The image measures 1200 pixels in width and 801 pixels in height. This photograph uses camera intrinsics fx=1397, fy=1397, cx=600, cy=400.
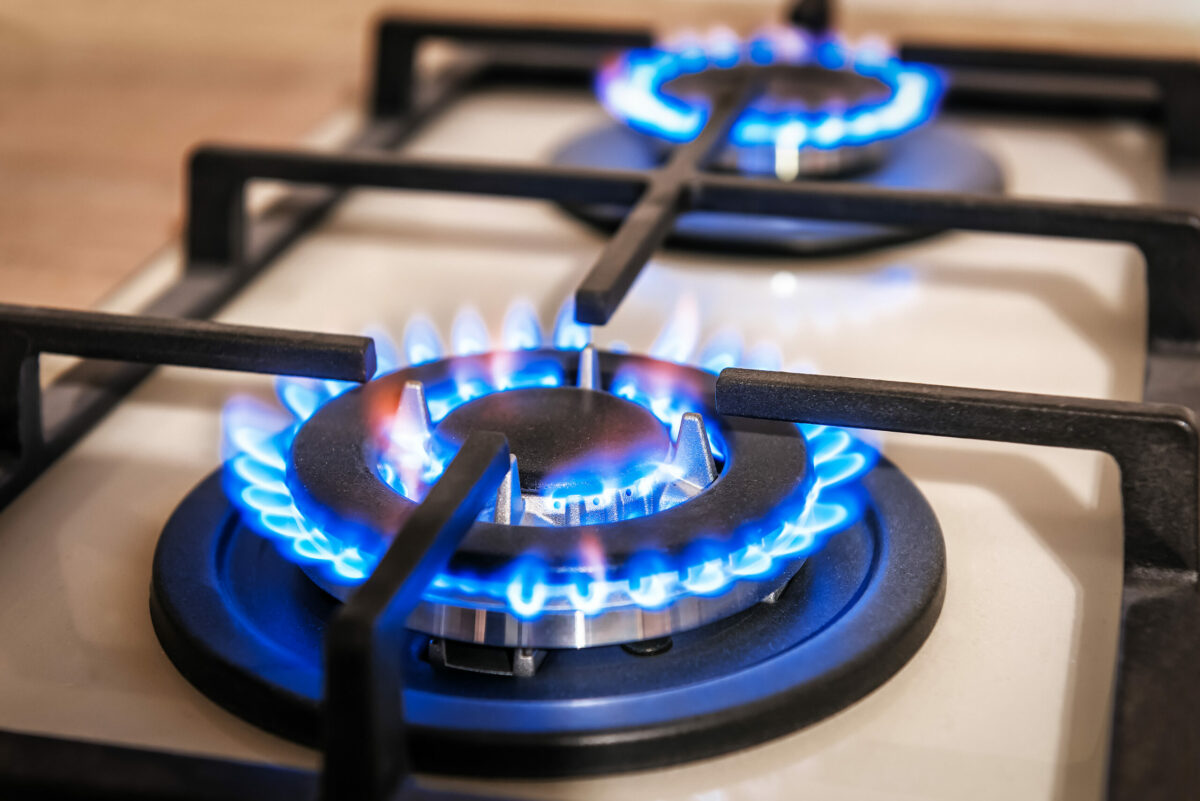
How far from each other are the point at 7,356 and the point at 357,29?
823mm

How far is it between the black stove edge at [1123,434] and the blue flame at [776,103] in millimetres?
386

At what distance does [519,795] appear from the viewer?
42 cm

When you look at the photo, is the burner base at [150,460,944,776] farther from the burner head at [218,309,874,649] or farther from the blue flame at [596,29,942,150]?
the blue flame at [596,29,942,150]

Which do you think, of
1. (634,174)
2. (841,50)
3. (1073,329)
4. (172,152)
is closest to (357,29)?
(172,152)

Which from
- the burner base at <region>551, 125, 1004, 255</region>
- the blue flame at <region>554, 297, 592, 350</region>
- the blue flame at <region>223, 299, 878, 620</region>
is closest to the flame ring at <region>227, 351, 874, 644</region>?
the blue flame at <region>223, 299, 878, 620</region>

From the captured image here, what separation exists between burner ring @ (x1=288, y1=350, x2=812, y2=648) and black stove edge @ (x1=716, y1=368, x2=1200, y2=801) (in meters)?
0.03

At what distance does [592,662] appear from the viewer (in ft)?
1.55

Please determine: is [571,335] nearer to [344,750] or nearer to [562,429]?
[562,429]

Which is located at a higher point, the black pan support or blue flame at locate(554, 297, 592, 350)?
the black pan support

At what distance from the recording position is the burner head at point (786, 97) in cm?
89

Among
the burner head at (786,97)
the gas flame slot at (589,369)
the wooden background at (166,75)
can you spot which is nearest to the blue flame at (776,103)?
the burner head at (786,97)

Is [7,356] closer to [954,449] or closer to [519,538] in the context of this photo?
[519,538]

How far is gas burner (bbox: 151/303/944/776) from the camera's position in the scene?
429mm

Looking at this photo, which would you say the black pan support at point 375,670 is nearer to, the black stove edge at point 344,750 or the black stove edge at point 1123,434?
the black stove edge at point 344,750
